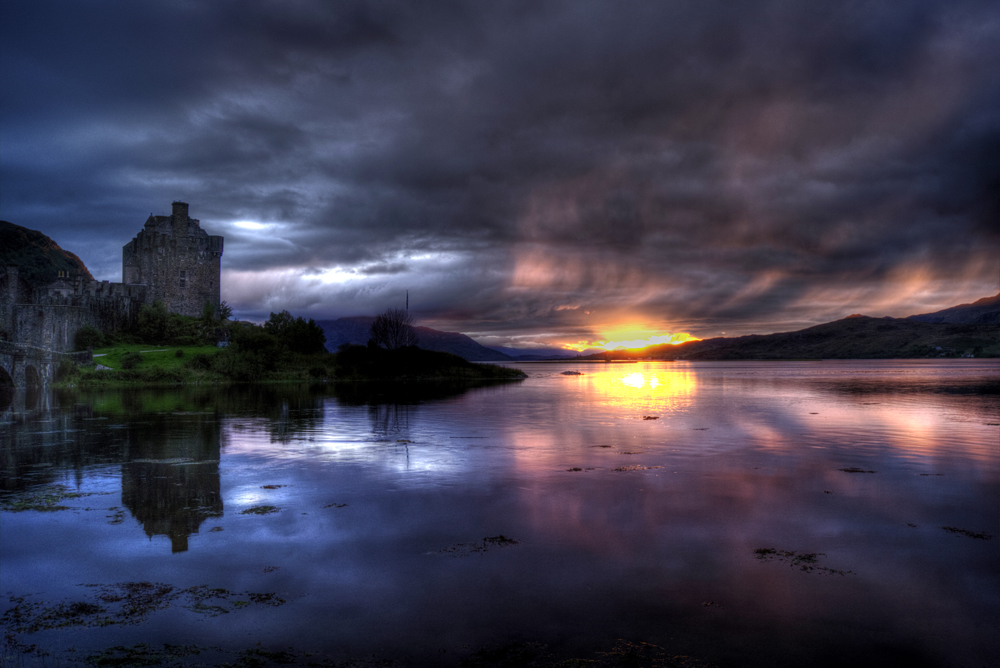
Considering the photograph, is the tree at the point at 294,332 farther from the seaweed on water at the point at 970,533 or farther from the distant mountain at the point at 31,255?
the seaweed on water at the point at 970,533

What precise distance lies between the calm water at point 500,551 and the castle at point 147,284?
2325 inches

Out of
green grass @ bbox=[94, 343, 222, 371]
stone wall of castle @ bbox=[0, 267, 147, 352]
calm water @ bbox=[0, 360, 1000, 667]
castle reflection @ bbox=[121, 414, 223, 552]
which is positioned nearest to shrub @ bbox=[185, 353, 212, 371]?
green grass @ bbox=[94, 343, 222, 371]

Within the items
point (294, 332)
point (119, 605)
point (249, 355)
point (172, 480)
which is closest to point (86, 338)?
point (249, 355)

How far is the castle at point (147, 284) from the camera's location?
70.8 meters

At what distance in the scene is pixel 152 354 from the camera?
6862cm

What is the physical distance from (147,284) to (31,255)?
190ft

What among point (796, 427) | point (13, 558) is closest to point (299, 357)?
point (796, 427)

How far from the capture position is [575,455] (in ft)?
69.7

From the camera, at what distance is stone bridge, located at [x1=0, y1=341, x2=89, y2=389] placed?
51062mm

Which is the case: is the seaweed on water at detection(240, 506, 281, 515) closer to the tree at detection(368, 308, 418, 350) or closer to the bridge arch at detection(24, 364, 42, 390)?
the bridge arch at detection(24, 364, 42, 390)

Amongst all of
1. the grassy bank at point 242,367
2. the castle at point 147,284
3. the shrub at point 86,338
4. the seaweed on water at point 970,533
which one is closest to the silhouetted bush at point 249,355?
the grassy bank at point 242,367

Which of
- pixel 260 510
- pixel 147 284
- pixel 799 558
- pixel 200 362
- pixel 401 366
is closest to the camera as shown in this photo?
pixel 799 558

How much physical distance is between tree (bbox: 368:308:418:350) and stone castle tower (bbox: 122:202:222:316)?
34042 millimetres

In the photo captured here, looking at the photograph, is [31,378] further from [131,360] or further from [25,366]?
[131,360]
